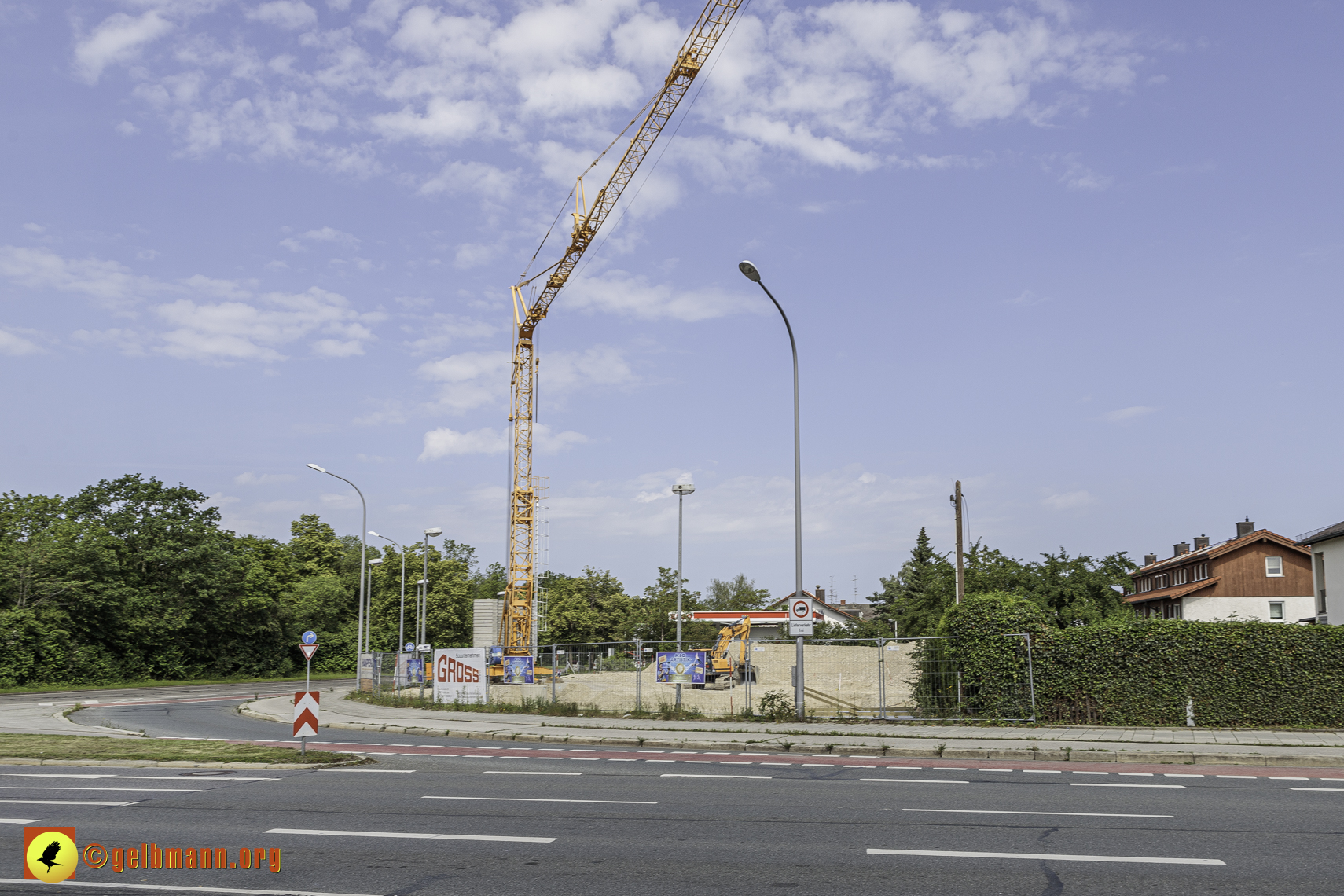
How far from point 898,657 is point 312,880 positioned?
23.8 metres

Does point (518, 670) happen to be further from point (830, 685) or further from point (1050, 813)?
point (1050, 813)

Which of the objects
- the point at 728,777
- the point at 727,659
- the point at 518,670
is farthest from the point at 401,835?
the point at 727,659

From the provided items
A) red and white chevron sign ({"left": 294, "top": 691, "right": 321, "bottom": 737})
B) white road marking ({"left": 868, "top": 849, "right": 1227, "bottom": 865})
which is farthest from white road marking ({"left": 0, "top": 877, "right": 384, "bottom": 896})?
red and white chevron sign ({"left": 294, "top": 691, "right": 321, "bottom": 737})

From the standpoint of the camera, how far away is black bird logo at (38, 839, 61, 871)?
7.72m

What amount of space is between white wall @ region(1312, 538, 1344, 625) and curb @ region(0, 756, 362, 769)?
117 ft

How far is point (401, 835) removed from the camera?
910 centimetres

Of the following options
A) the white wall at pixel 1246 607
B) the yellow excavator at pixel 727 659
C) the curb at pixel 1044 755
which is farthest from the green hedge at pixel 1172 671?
the white wall at pixel 1246 607

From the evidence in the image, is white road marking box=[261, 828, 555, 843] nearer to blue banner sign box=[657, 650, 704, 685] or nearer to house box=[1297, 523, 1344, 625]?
blue banner sign box=[657, 650, 704, 685]

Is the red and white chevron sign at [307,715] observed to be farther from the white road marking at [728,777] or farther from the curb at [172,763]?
the white road marking at [728,777]

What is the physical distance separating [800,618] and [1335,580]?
27.2 meters

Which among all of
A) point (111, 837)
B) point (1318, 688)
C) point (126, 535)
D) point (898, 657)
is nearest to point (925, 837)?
point (111, 837)

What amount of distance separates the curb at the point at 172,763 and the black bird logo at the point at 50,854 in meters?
6.44

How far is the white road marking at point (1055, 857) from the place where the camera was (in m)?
7.95

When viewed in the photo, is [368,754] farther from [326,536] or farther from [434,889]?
[326,536]
